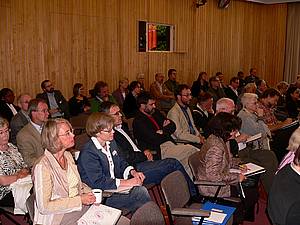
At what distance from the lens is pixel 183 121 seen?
6172 mm

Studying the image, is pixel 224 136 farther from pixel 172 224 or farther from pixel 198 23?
pixel 198 23

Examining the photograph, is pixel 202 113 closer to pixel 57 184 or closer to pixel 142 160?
pixel 142 160

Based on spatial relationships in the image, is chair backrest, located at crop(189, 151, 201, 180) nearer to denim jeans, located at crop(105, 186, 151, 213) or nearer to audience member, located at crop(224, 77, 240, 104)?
denim jeans, located at crop(105, 186, 151, 213)

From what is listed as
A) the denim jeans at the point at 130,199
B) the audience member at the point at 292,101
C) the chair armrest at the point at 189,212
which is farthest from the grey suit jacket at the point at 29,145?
the audience member at the point at 292,101

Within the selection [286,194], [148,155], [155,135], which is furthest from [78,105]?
[286,194]

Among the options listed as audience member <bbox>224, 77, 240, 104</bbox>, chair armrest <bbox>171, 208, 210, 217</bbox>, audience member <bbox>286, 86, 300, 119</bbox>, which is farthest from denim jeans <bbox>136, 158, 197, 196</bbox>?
audience member <bbox>224, 77, 240, 104</bbox>

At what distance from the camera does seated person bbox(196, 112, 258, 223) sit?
3.88 meters

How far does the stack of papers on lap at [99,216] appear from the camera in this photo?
301cm

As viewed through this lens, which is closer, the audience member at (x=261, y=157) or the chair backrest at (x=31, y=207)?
the chair backrest at (x=31, y=207)

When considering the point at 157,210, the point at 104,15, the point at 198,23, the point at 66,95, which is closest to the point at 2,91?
the point at 66,95

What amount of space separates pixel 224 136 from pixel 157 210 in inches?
57.1

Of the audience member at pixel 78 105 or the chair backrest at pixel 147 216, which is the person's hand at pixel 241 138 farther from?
the audience member at pixel 78 105

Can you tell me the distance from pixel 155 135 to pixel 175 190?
2.09 m

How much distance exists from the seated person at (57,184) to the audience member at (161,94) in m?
6.24
